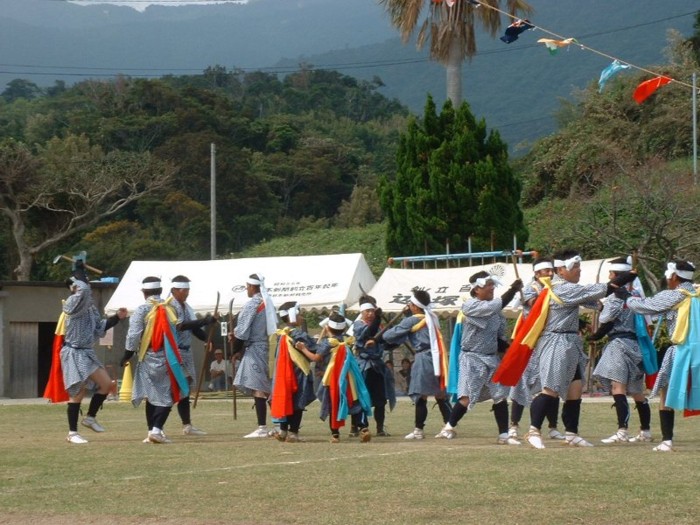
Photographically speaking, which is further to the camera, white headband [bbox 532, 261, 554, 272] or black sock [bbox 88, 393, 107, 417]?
black sock [bbox 88, 393, 107, 417]

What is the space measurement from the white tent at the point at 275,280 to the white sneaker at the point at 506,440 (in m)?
14.1

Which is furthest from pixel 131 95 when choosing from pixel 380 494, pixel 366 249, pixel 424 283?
pixel 380 494

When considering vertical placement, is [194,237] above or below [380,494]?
above

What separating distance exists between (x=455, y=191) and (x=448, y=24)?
451 centimetres

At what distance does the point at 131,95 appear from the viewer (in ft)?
229

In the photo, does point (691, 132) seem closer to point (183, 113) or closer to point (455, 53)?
point (455, 53)

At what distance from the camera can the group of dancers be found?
1235 centimetres

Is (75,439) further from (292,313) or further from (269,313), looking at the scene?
(292,313)

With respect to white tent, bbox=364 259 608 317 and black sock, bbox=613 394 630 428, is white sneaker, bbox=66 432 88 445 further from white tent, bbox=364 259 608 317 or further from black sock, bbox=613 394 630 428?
white tent, bbox=364 259 608 317

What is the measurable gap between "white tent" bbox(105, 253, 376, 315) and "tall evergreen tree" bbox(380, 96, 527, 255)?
181 inches

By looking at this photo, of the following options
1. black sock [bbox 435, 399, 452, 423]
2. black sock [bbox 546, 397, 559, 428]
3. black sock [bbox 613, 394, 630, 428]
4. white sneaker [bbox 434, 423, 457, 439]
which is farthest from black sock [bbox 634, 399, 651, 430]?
black sock [bbox 435, 399, 452, 423]

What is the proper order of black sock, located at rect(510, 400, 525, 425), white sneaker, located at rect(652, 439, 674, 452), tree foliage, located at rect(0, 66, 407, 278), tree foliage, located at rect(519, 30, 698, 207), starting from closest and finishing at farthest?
1. white sneaker, located at rect(652, 439, 674, 452)
2. black sock, located at rect(510, 400, 525, 425)
3. tree foliage, located at rect(519, 30, 698, 207)
4. tree foliage, located at rect(0, 66, 407, 278)

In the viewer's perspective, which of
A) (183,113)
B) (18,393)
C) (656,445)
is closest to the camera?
(656,445)

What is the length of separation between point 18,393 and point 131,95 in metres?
38.4
